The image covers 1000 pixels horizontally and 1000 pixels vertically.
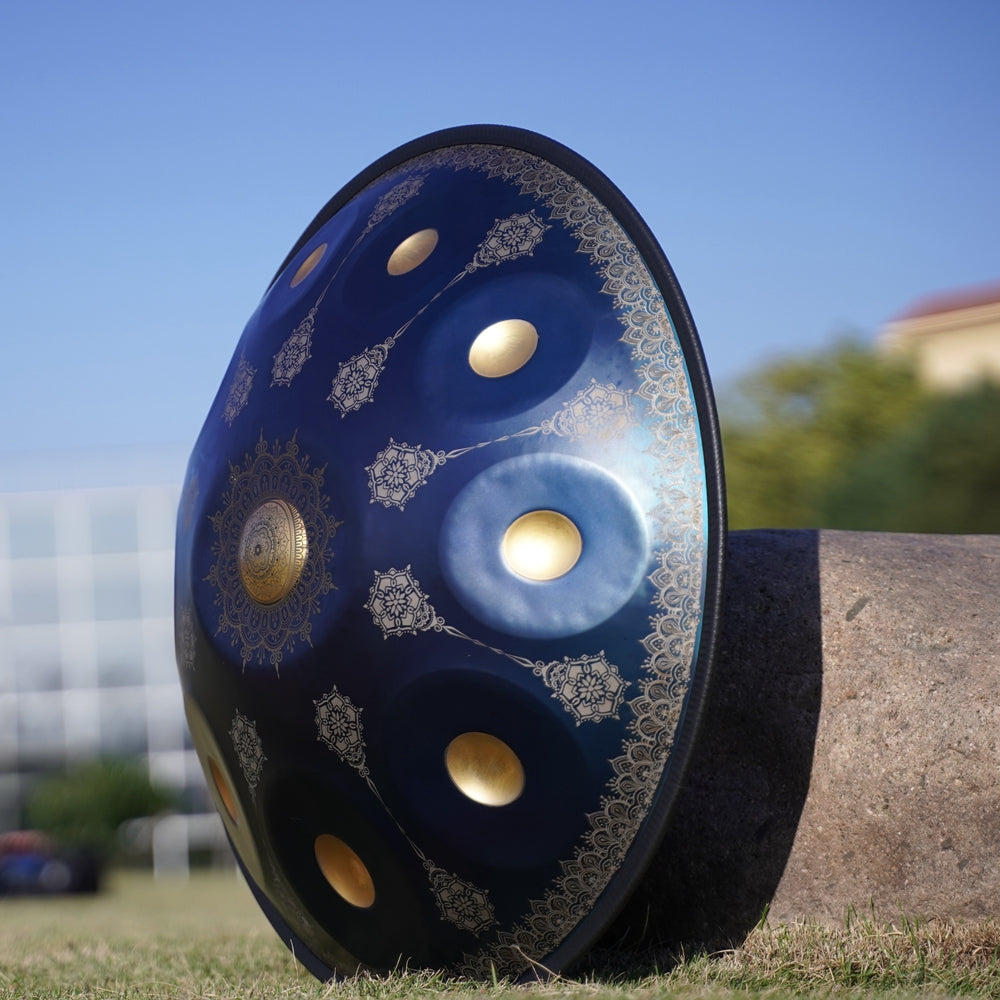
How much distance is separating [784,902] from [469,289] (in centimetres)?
199

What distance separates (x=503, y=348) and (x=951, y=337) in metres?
19.2

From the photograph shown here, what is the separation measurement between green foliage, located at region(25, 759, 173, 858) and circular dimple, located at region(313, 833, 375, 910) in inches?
1121

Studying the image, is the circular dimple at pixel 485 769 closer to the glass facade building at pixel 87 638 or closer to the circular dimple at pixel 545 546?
the circular dimple at pixel 545 546

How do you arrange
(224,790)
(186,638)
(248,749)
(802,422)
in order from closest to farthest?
(248,749) < (186,638) < (224,790) < (802,422)

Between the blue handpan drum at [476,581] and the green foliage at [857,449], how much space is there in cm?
788

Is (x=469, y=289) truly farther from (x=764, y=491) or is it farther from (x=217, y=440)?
(x=764, y=491)

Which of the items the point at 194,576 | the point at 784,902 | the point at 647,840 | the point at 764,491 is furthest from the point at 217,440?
the point at 764,491

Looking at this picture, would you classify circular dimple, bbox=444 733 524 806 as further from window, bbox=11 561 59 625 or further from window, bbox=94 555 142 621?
window, bbox=11 561 59 625

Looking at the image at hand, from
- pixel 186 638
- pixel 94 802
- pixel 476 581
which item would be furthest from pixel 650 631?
pixel 94 802

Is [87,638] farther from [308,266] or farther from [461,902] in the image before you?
[461,902]

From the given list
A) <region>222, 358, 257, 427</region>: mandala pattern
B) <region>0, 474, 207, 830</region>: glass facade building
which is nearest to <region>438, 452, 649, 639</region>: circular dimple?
<region>222, 358, 257, 427</region>: mandala pattern

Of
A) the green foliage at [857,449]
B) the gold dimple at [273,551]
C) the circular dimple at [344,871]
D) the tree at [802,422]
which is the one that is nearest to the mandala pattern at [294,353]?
the gold dimple at [273,551]

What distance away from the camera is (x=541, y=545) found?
322 centimetres

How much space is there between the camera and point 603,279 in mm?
3420
